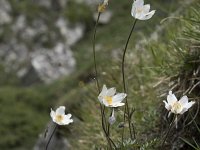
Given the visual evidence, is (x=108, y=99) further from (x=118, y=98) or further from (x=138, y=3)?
(x=138, y=3)

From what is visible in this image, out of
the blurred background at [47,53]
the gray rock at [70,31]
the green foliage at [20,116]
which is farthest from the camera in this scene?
the gray rock at [70,31]

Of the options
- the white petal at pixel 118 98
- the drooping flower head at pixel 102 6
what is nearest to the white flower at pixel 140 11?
the drooping flower head at pixel 102 6

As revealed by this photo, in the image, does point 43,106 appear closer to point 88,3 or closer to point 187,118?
point 88,3

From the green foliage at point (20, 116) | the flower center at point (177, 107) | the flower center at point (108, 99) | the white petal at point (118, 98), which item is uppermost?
the green foliage at point (20, 116)

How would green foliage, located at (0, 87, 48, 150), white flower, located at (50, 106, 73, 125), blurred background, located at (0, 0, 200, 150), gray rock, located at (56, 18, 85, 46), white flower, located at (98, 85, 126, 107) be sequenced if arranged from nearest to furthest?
1. white flower, located at (98, 85, 126, 107)
2. white flower, located at (50, 106, 73, 125)
3. blurred background, located at (0, 0, 200, 150)
4. green foliage, located at (0, 87, 48, 150)
5. gray rock, located at (56, 18, 85, 46)

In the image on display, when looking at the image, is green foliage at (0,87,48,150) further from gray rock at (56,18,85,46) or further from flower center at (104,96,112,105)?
flower center at (104,96,112,105)

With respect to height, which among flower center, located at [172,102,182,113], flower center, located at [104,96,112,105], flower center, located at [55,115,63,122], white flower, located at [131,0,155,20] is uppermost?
white flower, located at [131,0,155,20]

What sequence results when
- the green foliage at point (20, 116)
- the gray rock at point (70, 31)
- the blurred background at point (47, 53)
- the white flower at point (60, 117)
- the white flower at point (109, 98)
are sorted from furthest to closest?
the gray rock at point (70, 31), the green foliage at point (20, 116), the blurred background at point (47, 53), the white flower at point (60, 117), the white flower at point (109, 98)

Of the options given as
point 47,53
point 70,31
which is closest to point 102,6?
point 47,53

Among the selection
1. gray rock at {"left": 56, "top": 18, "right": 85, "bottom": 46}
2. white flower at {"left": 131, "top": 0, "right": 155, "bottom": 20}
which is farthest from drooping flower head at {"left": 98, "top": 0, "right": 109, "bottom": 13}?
gray rock at {"left": 56, "top": 18, "right": 85, "bottom": 46}

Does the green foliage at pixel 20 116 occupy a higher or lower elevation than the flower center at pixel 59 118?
higher

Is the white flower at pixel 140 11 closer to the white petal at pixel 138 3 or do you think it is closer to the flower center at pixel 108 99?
the white petal at pixel 138 3
